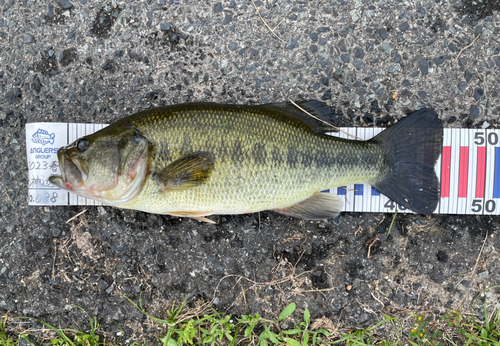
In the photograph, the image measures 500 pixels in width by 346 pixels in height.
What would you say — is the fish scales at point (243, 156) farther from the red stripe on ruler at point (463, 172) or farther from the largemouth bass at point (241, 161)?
the red stripe on ruler at point (463, 172)

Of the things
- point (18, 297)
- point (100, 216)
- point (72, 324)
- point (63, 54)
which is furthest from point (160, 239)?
point (63, 54)

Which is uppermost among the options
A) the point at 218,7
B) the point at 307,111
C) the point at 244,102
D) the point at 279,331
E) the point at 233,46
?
the point at 218,7

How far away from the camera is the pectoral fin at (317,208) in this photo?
2.69m

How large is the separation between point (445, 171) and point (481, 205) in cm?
42

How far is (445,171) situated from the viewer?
114 inches

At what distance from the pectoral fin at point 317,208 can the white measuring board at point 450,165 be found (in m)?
A: 0.60

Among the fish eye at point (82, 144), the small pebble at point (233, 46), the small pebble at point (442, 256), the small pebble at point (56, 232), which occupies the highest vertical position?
the small pebble at point (233, 46)

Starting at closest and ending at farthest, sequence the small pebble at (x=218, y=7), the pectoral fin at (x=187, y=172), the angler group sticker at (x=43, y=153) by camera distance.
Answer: the pectoral fin at (x=187, y=172), the angler group sticker at (x=43, y=153), the small pebble at (x=218, y=7)

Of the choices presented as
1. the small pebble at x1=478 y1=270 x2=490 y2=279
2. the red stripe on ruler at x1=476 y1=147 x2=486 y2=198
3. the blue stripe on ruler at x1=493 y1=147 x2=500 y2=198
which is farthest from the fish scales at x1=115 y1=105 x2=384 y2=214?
the small pebble at x1=478 y1=270 x2=490 y2=279

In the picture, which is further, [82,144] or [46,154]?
[46,154]

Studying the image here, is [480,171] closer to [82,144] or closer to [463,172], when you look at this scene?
[463,172]

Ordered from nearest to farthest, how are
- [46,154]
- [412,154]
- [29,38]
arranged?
[412,154] → [46,154] → [29,38]

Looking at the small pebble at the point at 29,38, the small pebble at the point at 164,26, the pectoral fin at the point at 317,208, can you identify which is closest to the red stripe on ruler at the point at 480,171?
the pectoral fin at the point at 317,208

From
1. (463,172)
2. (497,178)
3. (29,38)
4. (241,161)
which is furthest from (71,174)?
(497,178)
